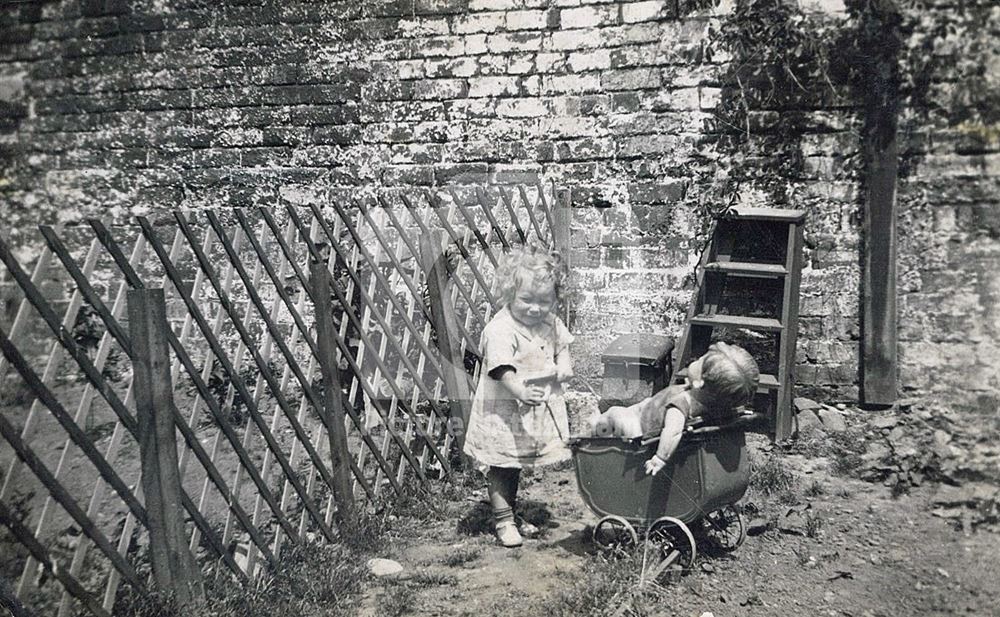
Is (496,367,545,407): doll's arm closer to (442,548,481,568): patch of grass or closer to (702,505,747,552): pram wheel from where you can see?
(442,548,481,568): patch of grass

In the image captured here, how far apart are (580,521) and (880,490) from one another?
1.90 meters

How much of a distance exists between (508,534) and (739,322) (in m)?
2.24

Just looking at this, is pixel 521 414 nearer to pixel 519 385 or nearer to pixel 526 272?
pixel 519 385

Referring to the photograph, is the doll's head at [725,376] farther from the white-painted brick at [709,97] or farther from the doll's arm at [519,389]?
the white-painted brick at [709,97]

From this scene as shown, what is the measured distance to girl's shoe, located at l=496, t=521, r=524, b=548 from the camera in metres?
3.74

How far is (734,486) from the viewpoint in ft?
11.4

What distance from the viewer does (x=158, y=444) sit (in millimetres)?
2818

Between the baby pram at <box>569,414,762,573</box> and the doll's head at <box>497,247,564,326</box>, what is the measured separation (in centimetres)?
59

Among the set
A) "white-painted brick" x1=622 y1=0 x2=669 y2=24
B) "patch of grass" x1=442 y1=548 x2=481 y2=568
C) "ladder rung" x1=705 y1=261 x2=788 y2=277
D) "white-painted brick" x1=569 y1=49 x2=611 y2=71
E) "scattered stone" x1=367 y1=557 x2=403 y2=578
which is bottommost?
"patch of grass" x1=442 y1=548 x2=481 y2=568

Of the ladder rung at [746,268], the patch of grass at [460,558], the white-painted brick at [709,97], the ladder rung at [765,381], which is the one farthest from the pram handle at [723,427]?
the white-painted brick at [709,97]

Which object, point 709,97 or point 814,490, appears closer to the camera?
point 814,490

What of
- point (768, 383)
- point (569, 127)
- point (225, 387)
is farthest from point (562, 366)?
point (225, 387)

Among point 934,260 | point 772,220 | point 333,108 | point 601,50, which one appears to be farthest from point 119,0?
point 934,260

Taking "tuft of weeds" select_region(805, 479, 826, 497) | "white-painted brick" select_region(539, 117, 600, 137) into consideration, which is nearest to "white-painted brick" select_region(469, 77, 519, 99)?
"white-painted brick" select_region(539, 117, 600, 137)
